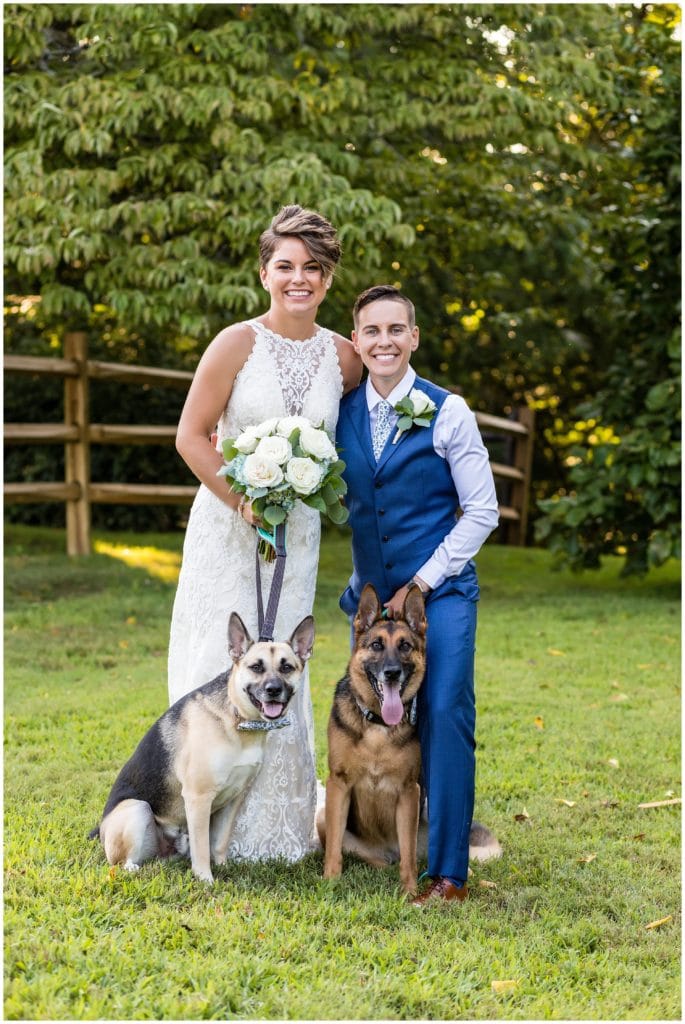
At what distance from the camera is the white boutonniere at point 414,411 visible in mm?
4125

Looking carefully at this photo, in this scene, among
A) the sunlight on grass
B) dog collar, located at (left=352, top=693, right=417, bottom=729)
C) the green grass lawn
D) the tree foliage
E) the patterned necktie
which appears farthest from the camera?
the sunlight on grass

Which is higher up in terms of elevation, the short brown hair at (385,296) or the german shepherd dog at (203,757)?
the short brown hair at (385,296)

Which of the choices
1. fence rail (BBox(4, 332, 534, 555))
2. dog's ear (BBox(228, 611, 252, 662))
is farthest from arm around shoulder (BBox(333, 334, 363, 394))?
fence rail (BBox(4, 332, 534, 555))

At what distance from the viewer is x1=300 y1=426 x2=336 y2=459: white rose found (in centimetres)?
399

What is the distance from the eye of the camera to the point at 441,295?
50.0 ft

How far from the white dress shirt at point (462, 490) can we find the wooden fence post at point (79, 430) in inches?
339

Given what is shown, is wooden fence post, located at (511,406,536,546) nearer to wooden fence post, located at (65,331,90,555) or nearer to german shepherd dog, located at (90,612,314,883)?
wooden fence post, located at (65,331,90,555)

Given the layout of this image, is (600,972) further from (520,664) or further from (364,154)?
(364,154)

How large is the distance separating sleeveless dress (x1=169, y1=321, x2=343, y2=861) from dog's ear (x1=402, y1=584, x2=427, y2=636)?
0.67 m

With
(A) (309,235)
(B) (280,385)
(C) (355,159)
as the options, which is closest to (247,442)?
(B) (280,385)

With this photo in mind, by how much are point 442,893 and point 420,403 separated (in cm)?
185

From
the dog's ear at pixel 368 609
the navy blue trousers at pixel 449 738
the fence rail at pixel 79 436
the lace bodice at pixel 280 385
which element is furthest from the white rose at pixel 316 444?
the fence rail at pixel 79 436

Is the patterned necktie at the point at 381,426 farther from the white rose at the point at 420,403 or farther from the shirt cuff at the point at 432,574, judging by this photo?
the shirt cuff at the point at 432,574

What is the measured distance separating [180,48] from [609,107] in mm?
4275
